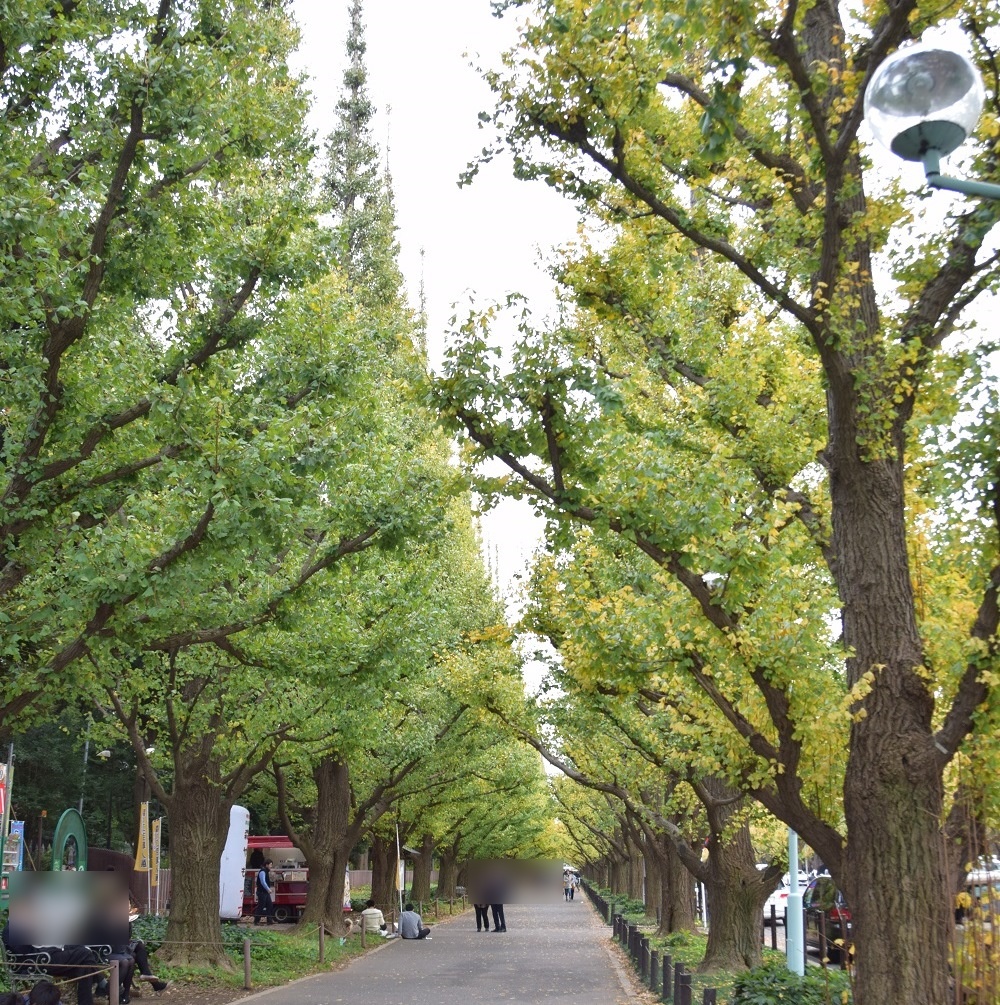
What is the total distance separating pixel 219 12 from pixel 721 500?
5.78 meters

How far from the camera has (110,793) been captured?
4612cm

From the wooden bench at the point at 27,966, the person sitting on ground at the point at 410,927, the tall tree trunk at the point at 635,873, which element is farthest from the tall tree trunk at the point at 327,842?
the tall tree trunk at the point at 635,873

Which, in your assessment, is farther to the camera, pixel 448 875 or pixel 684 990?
pixel 448 875

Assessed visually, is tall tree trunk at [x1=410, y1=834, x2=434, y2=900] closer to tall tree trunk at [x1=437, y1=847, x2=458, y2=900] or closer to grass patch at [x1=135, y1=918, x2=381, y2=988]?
tall tree trunk at [x1=437, y1=847, x2=458, y2=900]

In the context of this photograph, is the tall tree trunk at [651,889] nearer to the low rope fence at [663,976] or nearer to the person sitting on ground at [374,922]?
the person sitting on ground at [374,922]

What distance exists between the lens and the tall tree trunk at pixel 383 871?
1470 inches

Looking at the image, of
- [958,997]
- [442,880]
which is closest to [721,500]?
[958,997]

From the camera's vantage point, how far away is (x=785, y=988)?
1076cm

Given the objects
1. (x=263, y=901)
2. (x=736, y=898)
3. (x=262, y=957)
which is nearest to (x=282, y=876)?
(x=263, y=901)

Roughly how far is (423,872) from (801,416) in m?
40.3

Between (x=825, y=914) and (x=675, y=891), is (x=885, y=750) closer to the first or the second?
(x=825, y=914)

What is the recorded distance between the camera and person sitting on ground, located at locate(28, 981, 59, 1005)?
1001 centimetres

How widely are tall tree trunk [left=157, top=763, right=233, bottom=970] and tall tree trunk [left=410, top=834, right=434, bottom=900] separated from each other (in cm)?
2864

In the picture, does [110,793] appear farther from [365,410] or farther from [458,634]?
[365,410]
